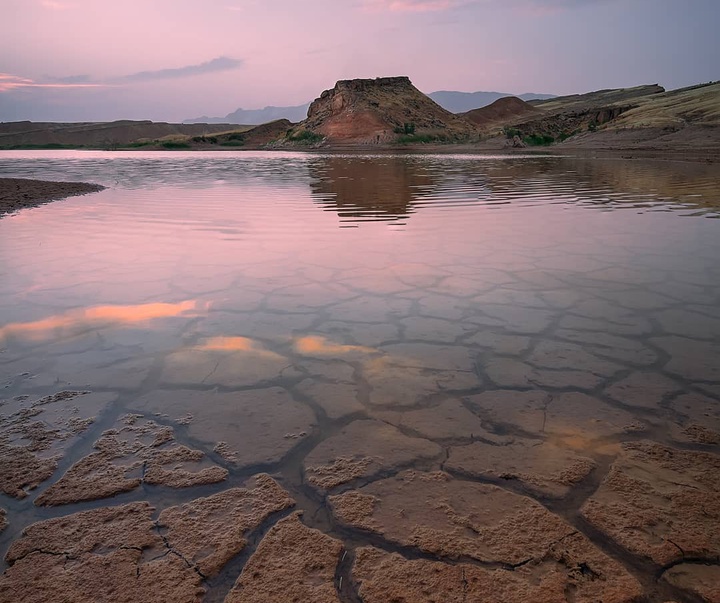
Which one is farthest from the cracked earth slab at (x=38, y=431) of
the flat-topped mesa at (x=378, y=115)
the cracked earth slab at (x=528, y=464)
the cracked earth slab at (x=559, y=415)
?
the flat-topped mesa at (x=378, y=115)

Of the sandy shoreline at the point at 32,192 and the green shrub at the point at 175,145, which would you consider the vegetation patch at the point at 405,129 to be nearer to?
the green shrub at the point at 175,145

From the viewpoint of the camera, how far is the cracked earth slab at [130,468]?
1955 millimetres

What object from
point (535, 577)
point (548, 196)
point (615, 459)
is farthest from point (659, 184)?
point (535, 577)

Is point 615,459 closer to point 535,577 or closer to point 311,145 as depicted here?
point 535,577

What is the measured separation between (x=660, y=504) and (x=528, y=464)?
465 mm

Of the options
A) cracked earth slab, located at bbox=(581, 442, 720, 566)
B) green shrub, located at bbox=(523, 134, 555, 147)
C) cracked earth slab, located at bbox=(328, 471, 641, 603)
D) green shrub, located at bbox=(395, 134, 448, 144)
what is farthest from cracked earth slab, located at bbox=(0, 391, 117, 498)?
green shrub, located at bbox=(395, 134, 448, 144)

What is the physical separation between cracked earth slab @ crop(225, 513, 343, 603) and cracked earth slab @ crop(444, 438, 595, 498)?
650mm

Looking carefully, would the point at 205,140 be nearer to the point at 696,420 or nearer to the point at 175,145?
the point at 175,145

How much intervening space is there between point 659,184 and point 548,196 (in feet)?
11.8

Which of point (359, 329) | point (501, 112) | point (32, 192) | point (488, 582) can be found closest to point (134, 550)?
point (488, 582)

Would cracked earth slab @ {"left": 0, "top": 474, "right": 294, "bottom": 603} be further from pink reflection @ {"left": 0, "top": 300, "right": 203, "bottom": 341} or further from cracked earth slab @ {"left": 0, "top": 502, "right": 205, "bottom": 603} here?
pink reflection @ {"left": 0, "top": 300, "right": 203, "bottom": 341}

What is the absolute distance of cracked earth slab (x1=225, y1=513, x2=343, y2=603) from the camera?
150 cm

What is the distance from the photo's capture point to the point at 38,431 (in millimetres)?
A: 2336

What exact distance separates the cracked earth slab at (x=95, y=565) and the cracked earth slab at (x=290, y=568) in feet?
0.50
